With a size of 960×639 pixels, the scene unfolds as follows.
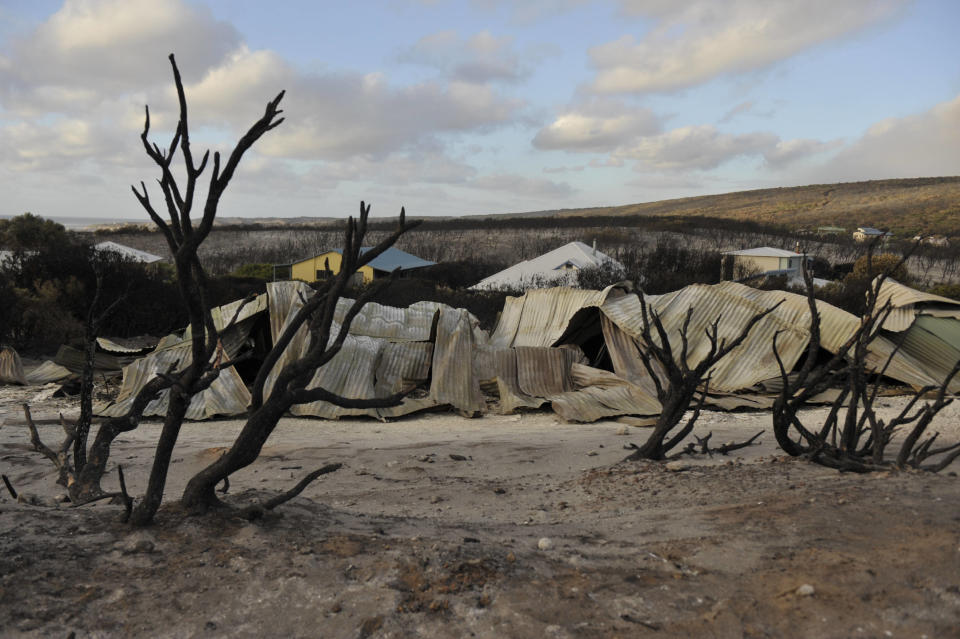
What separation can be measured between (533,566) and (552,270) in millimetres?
32070

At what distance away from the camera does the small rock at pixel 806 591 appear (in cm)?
260

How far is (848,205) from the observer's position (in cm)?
10188

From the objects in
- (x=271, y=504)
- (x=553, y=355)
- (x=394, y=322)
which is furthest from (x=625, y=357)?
(x=271, y=504)

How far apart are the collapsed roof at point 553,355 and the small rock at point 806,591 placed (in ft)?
24.2

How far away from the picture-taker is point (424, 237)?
6800 cm

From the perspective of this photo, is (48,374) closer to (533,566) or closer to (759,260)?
(533,566)

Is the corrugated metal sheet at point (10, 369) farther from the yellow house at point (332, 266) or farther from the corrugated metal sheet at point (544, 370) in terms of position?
the yellow house at point (332, 266)

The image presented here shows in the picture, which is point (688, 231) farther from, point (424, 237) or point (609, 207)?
point (609, 207)

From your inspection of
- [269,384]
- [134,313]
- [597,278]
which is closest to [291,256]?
[597,278]

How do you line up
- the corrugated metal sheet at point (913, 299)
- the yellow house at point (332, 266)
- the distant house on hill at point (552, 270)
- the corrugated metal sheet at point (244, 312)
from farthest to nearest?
the yellow house at point (332, 266)
the distant house on hill at point (552, 270)
the corrugated metal sheet at point (913, 299)
the corrugated metal sheet at point (244, 312)

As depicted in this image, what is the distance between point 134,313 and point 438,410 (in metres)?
11.0

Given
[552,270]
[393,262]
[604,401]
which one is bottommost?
[604,401]

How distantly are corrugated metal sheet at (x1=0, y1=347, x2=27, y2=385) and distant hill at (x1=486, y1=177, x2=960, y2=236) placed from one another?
72378mm

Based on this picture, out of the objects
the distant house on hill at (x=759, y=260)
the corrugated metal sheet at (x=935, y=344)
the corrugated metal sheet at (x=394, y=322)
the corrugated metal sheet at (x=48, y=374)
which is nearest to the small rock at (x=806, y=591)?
the corrugated metal sheet at (x=394, y=322)
